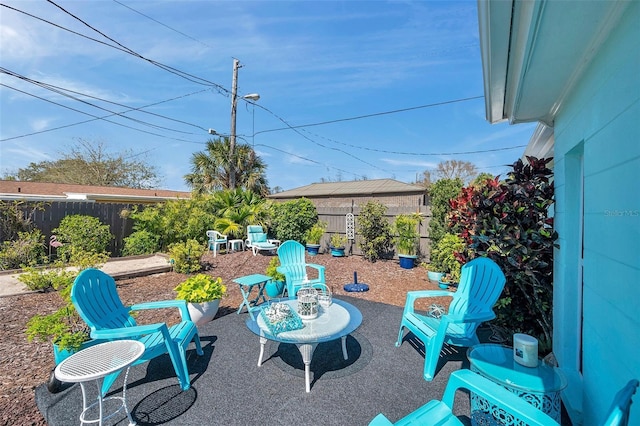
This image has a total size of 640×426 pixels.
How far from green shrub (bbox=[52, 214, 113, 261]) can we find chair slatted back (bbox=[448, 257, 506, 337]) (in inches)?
325

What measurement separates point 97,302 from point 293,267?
2562mm

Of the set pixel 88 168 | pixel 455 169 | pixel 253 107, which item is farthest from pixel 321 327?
pixel 455 169

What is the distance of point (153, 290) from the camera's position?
17.3 feet

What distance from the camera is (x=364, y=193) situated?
16.6m

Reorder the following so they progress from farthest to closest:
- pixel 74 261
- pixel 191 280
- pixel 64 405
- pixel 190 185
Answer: pixel 190 185
pixel 74 261
pixel 191 280
pixel 64 405

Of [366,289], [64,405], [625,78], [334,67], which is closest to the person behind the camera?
[625,78]

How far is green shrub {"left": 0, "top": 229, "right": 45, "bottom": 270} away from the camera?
253 inches

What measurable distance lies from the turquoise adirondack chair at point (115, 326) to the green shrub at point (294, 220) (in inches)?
251

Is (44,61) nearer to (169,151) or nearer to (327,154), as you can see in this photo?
(169,151)

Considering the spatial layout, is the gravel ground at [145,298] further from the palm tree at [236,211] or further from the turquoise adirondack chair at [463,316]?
the turquoise adirondack chair at [463,316]

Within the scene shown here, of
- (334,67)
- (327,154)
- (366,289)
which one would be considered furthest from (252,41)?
(327,154)

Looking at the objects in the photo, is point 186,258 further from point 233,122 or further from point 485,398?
point 233,122

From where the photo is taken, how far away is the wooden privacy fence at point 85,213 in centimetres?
748

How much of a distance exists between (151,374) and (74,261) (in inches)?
154
